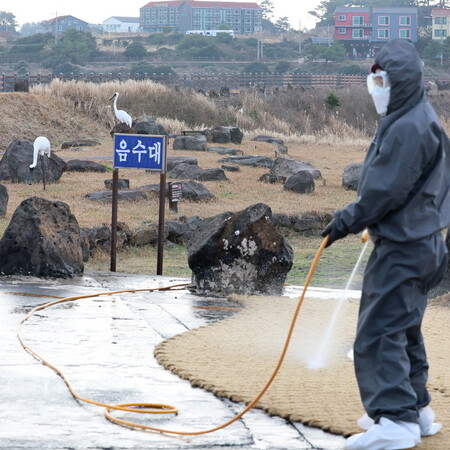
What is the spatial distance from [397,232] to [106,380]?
7.02 ft

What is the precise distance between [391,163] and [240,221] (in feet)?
16.8

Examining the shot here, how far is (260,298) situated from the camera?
9.28 metres

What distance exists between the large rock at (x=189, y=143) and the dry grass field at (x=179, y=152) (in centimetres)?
80

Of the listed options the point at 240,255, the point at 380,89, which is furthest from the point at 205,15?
the point at 380,89

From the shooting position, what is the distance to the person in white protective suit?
4.68m

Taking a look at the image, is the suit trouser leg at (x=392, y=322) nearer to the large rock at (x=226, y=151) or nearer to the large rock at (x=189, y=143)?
the large rock at (x=226, y=151)

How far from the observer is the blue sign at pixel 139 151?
11711mm

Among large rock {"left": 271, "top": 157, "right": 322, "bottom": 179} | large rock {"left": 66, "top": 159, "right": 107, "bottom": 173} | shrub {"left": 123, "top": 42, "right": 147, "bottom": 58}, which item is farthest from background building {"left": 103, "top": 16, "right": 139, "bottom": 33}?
large rock {"left": 66, "top": 159, "right": 107, "bottom": 173}

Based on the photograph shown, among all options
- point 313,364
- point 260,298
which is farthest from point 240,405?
point 260,298

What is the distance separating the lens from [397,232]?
473 cm

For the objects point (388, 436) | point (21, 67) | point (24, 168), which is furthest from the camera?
point (21, 67)

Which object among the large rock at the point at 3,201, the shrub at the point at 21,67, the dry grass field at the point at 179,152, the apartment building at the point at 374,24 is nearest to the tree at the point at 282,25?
the apartment building at the point at 374,24

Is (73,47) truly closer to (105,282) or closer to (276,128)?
(276,128)

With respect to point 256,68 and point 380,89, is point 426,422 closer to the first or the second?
point 380,89
